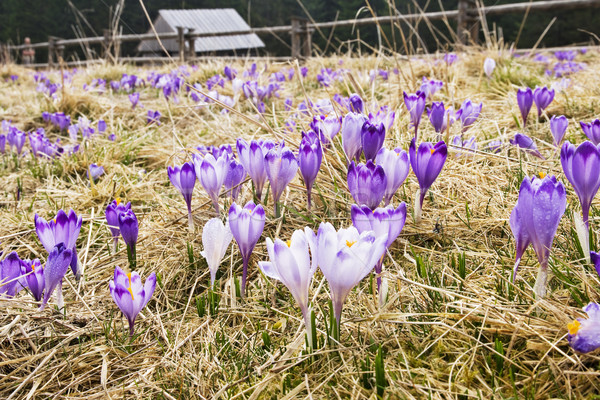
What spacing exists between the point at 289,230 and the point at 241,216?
44cm

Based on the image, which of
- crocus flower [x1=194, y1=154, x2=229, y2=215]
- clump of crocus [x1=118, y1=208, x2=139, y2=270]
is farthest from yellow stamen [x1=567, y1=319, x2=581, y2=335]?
clump of crocus [x1=118, y1=208, x2=139, y2=270]

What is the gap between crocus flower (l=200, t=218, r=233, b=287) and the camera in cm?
131

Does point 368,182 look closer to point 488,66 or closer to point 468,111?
point 468,111

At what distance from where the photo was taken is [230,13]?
100 feet

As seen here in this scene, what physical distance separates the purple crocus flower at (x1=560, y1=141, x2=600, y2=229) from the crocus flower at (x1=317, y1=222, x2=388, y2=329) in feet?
1.73

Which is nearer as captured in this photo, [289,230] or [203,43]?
[289,230]

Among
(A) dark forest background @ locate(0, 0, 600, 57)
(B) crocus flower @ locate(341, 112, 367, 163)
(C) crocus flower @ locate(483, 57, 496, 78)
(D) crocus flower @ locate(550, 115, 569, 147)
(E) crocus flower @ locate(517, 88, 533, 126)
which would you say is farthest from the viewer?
(A) dark forest background @ locate(0, 0, 600, 57)

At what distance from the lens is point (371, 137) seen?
1548 mm

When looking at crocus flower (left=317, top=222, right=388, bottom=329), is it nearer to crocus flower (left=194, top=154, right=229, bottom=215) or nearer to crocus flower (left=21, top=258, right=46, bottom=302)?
crocus flower (left=194, top=154, right=229, bottom=215)

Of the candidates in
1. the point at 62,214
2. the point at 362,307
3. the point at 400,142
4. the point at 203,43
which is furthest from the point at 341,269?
the point at 203,43

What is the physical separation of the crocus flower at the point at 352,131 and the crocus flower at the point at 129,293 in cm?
81

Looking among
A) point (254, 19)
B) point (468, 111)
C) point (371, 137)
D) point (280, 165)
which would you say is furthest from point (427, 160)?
point (254, 19)

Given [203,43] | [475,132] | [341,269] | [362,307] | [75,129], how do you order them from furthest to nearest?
[203,43] < [75,129] < [475,132] < [362,307] < [341,269]

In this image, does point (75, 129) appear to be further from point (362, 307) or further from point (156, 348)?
point (362, 307)
